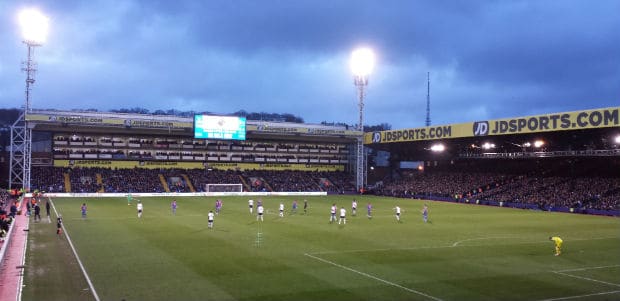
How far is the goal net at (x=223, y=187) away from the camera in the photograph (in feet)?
252

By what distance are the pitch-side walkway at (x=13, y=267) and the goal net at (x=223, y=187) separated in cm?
4524

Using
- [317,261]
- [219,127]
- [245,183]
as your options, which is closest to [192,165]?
[245,183]

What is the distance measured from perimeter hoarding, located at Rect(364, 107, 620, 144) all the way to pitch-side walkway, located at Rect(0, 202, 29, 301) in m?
46.5

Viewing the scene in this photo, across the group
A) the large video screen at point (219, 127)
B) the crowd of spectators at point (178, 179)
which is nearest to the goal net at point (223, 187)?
the crowd of spectators at point (178, 179)

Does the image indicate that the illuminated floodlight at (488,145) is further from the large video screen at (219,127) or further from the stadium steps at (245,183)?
the stadium steps at (245,183)

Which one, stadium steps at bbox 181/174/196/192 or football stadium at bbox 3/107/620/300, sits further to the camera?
stadium steps at bbox 181/174/196/192

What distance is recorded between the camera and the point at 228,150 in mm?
89000

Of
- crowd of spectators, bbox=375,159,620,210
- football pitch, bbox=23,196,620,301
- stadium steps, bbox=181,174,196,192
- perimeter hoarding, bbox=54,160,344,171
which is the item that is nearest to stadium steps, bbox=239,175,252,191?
perimeter hoarding, bbox=54,160,344,171

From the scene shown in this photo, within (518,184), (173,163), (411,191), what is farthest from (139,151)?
(518,184)

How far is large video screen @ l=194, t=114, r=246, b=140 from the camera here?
70.9m

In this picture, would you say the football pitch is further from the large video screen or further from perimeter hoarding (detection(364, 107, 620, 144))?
the large video screen

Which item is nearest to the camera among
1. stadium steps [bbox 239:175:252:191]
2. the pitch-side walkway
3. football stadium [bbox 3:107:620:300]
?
the pitch-side walkway

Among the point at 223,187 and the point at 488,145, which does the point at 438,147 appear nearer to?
the point at 488,145

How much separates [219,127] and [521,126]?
1541 inches
